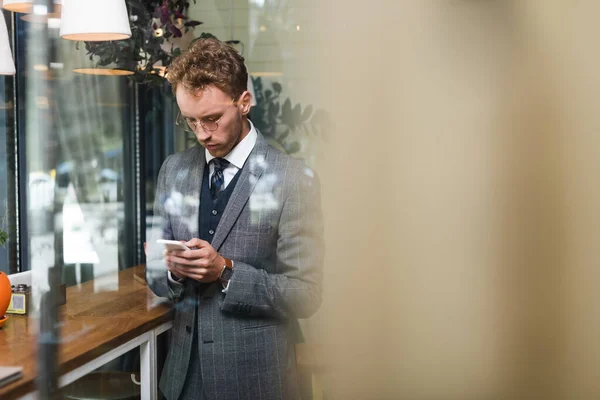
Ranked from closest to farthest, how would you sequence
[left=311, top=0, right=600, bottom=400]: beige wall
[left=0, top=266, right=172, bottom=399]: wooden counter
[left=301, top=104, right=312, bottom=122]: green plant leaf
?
[left=311, top=0, right=600, bottom=400]: beige wall
[left=301, top=104, right=312, bottom=122]: green plant leaf
[left=0, top=266, right=172, bottom=399]: wooden counter

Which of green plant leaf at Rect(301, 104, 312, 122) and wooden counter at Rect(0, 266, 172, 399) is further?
wooden counter at Rect(0, 266, 172, 399)

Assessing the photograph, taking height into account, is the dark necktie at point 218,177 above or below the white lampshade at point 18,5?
below

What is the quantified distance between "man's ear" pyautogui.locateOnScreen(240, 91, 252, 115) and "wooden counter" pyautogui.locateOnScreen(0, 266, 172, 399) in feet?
1.51

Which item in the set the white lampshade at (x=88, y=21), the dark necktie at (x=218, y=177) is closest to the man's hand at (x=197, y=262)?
the dark necktie at (x=218, y=177)

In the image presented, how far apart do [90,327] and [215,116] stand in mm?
635

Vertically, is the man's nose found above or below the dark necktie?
above

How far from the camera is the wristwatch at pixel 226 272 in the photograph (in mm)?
1376

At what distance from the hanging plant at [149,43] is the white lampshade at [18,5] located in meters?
0.21

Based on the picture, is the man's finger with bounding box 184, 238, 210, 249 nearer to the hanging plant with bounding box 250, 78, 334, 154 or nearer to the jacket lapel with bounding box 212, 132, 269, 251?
the jacket lapel with bounding box 212, 132, 269, 251

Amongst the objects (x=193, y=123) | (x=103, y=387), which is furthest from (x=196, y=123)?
(x=103, y=387)

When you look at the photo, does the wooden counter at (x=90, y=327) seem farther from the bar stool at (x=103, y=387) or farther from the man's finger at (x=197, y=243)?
the man's finger at (x=197, y=243)

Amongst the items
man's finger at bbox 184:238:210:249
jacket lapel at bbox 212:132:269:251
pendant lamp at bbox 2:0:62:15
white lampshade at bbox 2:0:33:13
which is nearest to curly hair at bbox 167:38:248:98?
jacket lapel at bbox 212:132:269:251

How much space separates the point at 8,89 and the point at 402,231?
1515 mm

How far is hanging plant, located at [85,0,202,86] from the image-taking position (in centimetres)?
143
